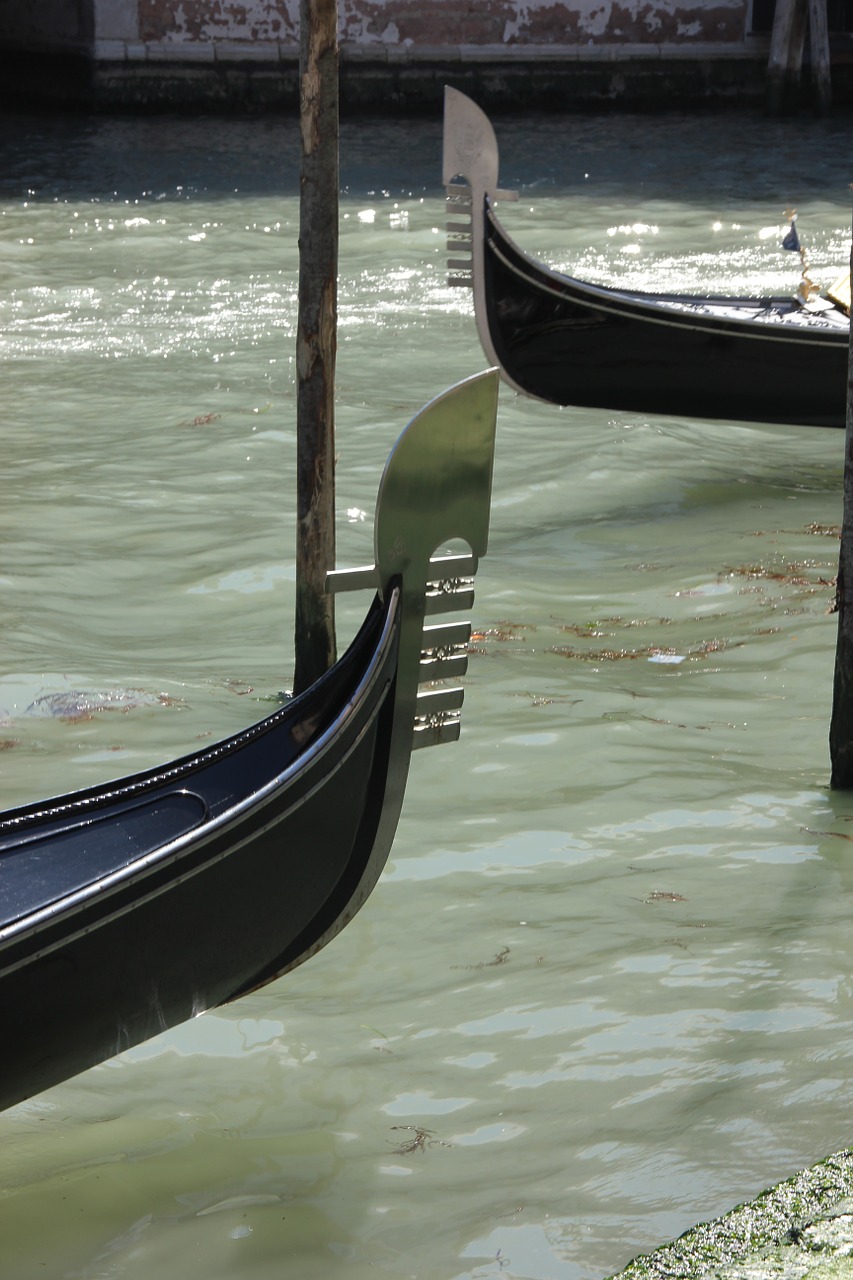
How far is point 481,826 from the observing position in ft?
10.4

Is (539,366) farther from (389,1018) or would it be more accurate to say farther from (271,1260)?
(271,1260)

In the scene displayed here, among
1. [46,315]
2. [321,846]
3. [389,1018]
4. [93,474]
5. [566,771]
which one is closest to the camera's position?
[321,846]

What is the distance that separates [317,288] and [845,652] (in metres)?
1.35

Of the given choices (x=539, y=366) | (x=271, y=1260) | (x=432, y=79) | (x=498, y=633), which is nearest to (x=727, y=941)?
(x=271, y=1260)

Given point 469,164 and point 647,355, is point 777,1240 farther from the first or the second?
point 647,355

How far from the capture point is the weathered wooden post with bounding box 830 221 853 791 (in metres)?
3.15

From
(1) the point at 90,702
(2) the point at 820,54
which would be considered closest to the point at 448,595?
(1) the point at 90,702

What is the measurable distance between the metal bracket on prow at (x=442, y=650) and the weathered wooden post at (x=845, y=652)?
3.56 feet

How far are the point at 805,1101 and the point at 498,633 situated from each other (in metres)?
2.08

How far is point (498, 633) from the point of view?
4254mm

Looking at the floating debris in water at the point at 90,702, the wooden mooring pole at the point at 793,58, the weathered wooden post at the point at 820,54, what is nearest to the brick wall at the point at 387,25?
the wooden mooring pole at the point at 793,58

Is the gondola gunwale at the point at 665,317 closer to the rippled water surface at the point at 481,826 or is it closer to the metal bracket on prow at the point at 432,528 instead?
the rippled water surface at the point at 481,826

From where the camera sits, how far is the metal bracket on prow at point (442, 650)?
7.26 ft

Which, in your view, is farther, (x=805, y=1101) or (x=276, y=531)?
(x=276, y=531)
